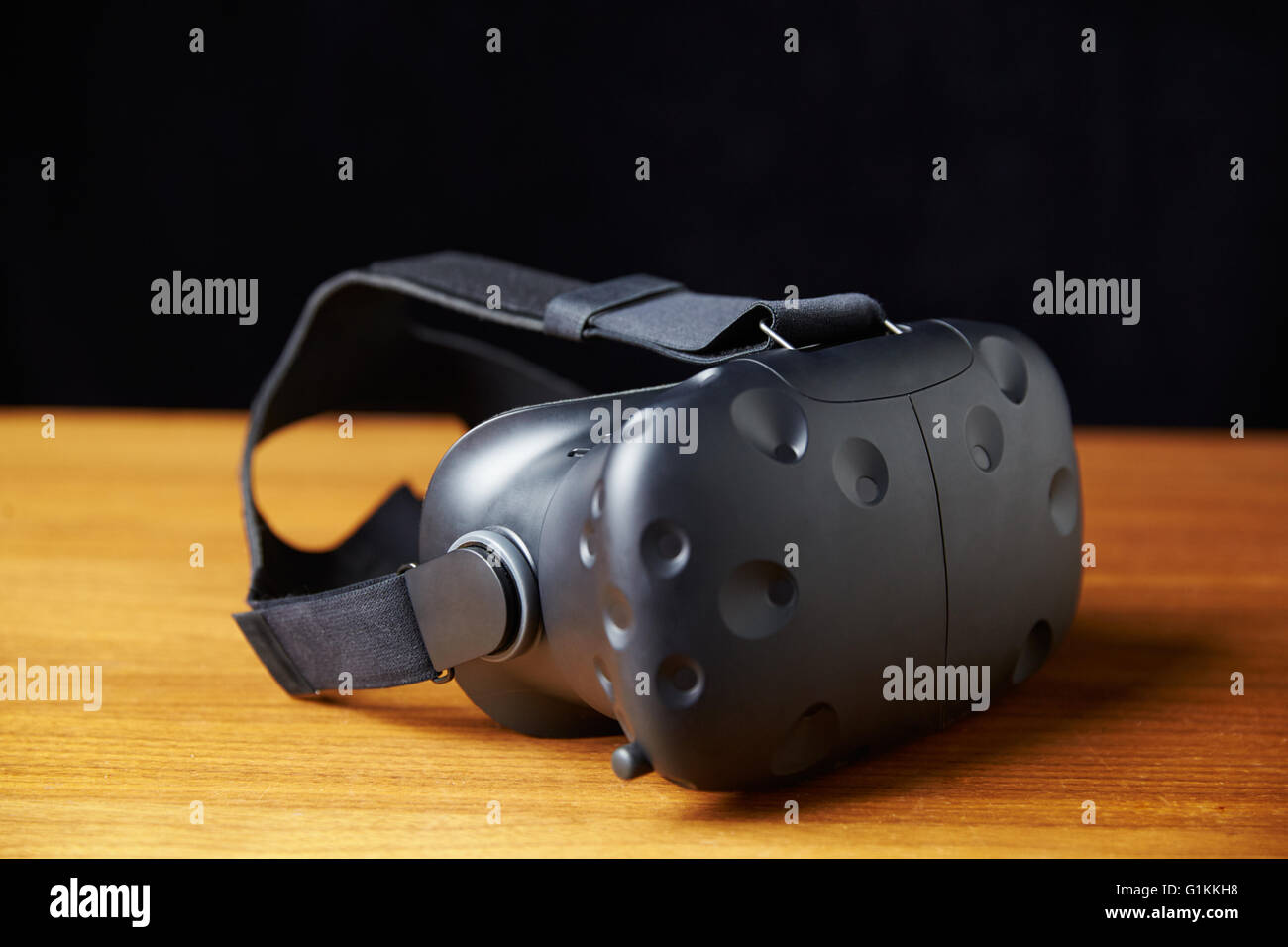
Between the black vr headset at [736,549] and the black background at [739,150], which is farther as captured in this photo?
the black background at [739,150]

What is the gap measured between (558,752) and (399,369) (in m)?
0.38

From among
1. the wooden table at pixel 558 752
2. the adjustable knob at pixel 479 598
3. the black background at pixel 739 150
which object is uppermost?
the black background at pixel 739 150

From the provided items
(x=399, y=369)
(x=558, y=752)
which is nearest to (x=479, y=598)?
(x=558, y=752)

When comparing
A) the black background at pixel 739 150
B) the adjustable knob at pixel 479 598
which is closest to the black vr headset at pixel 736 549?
the adjustable knob at pixel 479 598

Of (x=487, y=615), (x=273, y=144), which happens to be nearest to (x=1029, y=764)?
(x=487, y=615)

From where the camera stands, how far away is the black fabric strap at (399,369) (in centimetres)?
57

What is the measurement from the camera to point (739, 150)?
51.0 inches

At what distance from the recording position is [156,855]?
494 millimetres

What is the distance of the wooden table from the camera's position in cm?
51

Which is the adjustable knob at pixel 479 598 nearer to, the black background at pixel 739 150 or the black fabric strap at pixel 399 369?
the black fabric strap at pixel 399 369

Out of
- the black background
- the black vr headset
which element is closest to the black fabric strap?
the black vr headset

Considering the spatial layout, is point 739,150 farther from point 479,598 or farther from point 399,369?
point 479,598

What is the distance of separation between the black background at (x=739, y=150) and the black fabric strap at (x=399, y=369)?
486 mm

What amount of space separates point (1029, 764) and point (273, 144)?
1050mm
